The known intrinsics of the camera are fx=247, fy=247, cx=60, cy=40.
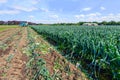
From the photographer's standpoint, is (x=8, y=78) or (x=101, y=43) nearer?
(x=8, y=78)

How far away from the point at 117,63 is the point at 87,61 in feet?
12.8

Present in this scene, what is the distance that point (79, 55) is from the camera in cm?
1123

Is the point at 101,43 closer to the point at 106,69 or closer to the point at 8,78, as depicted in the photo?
the point at 106,69

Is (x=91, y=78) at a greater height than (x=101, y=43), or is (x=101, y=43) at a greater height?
(x=101, y=43)

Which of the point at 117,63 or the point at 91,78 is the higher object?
the point at 117,63

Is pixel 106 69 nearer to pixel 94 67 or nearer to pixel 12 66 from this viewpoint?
pixel 94 67

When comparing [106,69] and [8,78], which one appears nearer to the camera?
[8,78]

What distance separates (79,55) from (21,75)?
416 cm

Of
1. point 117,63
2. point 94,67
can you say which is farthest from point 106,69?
point 117,63

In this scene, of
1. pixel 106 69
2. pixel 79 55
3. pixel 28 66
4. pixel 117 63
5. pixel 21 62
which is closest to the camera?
pixel 117 63

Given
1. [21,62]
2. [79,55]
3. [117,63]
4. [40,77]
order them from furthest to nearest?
[79,55] < [21,62] < [40,77] < [117,63]

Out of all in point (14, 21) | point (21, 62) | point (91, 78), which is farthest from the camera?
point (14, 21)

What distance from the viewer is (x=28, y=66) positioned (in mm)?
8664

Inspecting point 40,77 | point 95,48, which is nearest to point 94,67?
point 95,48
